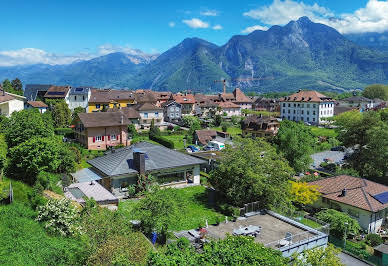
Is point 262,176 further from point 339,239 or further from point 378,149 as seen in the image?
point 378,149

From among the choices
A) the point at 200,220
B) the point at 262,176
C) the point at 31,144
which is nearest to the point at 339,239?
the point at 262,176

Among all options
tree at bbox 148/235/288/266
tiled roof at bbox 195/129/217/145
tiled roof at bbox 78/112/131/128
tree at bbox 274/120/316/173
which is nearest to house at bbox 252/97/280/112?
tiled roof at bbox 195/129/217/145

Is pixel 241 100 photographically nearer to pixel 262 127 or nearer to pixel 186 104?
pixel 186 104

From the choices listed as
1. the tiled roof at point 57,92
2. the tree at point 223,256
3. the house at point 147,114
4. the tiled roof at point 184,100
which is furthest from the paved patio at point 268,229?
the tiled roof at point 184,100

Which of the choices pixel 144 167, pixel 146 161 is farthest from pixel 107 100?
pixel 144 167

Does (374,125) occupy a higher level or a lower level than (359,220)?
higher

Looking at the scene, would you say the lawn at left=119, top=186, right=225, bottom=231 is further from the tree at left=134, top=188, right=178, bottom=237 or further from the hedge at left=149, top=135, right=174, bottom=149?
the hedge at left=149, top=135, right=174, bottom=149

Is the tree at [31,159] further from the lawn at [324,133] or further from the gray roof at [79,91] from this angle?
the lawn at [324,133]
